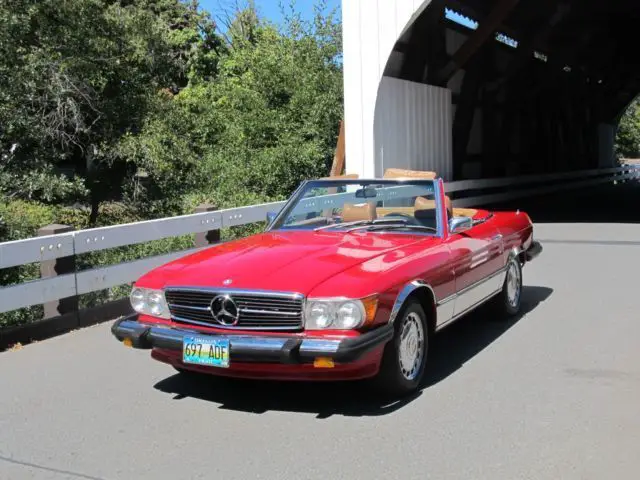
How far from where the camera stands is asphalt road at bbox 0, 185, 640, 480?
405 centimetres

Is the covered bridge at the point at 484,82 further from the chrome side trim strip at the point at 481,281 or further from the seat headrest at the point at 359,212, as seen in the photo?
the seat headrest at the point at 359,212

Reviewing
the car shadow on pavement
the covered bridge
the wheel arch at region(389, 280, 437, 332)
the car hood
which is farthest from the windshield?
the covered bridge

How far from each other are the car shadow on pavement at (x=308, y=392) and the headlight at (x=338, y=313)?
1.96 feet

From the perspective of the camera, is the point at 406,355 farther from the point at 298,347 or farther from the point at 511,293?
the point at 511,293

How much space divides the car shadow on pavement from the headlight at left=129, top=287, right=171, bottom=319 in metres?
0.61

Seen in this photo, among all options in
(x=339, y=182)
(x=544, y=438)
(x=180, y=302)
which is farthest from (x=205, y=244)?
(x=544, y=438)

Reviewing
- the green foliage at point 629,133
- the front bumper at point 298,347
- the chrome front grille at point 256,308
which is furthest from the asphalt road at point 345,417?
the green foliage at point 629,133

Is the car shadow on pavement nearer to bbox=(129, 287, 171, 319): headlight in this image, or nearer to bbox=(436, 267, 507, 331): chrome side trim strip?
bbox=(436, 267, 507, 331): chrome side trim strip

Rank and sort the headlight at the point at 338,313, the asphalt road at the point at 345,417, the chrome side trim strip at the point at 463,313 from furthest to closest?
1. the chrome side trim strip at the point at 463,313
2. the headlight at the point at 338,313
3. the asphalt road at the point at 345,417

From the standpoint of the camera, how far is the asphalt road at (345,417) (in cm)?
405

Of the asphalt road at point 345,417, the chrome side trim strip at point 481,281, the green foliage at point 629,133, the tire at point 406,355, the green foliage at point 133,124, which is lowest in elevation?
the asphalt road at point 345,417

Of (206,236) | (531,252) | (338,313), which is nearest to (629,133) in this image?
(531,252)

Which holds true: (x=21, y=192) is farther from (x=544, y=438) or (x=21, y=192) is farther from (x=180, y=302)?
(x=544, y=438)

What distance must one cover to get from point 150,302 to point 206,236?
4.23m
